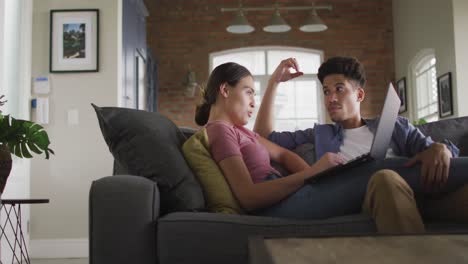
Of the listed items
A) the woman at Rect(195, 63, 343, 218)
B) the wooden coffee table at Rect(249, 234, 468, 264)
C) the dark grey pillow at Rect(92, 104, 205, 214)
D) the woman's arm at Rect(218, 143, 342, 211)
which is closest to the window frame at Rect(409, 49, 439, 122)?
the woman at Rect(195, 63, 343, 218)

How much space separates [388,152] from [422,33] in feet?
16.1

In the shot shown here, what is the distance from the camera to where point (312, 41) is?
809 centimetres

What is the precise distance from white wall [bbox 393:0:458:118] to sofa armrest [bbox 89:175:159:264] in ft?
15.1

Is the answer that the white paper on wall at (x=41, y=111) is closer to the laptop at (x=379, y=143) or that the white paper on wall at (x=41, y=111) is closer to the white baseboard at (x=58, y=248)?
the white baseboard at (x=58, y=248)

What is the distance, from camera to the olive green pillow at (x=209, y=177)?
1860 mm

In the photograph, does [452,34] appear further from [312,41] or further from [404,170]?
[404,170]

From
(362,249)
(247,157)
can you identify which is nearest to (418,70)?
(247,157)

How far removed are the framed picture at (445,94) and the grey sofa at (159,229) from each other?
14.2ft

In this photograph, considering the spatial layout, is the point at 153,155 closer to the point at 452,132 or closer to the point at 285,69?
the point at 285,69

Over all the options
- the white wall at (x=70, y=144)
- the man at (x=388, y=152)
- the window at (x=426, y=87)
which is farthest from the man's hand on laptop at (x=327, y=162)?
the window at (x=426, y=87)

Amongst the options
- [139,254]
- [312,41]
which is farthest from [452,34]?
[139,254]

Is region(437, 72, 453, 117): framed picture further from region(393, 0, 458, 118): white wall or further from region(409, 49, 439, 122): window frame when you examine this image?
region(409, 49, 439, 122): window frame

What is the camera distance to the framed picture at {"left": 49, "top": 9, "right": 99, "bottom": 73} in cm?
450

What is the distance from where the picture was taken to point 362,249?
0.99 metres
